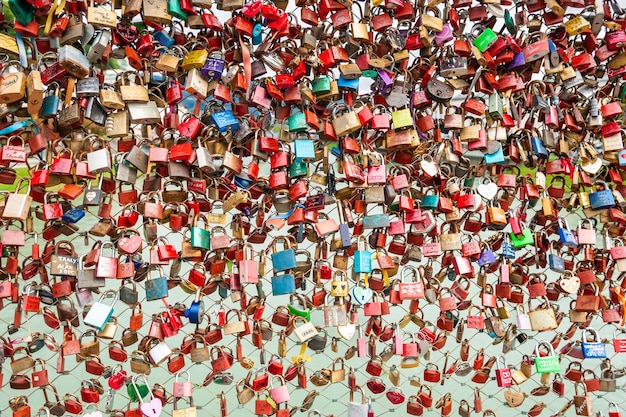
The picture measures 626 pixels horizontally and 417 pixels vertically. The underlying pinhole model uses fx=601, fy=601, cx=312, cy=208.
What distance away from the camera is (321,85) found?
86.7 inches

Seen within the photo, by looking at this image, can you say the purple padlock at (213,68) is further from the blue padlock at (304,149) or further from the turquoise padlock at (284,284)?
the turquoise padlock at (284,284)

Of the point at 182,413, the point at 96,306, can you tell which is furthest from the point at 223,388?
the point at 96,306

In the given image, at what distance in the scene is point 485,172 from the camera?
2441 mm

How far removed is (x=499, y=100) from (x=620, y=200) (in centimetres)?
69

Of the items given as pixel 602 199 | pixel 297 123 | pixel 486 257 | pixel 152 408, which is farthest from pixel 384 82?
pixel 152 408

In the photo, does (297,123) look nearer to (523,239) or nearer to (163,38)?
(163,38)

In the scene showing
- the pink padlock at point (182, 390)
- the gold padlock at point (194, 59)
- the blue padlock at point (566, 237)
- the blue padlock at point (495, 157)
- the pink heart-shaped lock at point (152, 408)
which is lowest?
the pink heart-shaped lock at point (152, 408)

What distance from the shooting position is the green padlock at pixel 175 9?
2096 millimetres

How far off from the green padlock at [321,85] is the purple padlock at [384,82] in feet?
0.73

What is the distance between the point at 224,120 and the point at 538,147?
1.24 metres

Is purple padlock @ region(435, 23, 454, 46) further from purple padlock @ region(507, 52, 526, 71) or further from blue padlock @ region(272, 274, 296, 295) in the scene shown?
blue padlock @ region(272, 274, 296, 295)

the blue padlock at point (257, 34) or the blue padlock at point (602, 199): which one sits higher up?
the blue padlock at point (257, 34)

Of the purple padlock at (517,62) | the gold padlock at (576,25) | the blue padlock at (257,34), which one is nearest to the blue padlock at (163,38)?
the blue padlock at (257,34)

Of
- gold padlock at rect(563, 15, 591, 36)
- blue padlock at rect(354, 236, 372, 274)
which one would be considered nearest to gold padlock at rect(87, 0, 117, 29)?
blue padlock at rect(354, 236, 372, 274)
